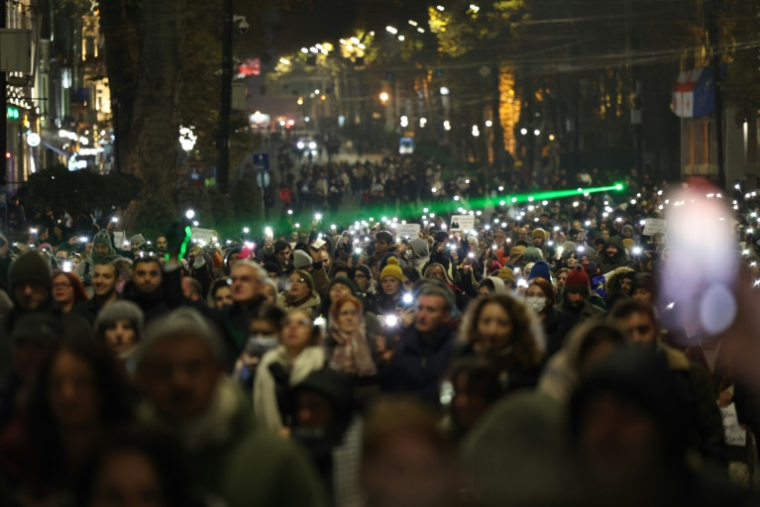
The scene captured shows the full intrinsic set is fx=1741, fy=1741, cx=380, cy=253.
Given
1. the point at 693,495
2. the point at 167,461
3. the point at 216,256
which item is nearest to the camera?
the point at 693,495

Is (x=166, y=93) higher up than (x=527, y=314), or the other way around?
(x=166, y=93)

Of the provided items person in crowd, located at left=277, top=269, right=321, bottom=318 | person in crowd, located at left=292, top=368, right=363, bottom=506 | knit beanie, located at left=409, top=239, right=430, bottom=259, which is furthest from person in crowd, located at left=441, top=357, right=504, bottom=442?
knit beanie, located at left=409, top=239, right=430, bottom=259

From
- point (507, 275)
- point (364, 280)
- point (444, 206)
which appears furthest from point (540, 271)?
point (444, 206)

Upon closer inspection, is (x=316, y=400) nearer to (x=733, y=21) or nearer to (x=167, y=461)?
(x=167, y=461)

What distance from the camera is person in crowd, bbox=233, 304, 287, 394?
861cm

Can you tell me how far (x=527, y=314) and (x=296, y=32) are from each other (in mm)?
47044

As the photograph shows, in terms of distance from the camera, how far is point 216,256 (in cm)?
2255

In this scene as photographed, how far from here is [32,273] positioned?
10656mm

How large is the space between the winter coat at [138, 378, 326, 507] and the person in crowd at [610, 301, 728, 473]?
309 cm

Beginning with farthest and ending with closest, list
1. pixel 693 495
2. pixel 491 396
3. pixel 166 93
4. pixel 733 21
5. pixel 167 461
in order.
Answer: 1. pixel 733 21
2. pixel 166 93
3. pixel 491 396
4. pixel 167 461
5. pixel 693 495

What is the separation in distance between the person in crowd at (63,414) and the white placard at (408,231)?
22.2 metres

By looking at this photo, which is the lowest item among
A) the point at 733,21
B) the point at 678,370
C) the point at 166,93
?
the point at 678,370

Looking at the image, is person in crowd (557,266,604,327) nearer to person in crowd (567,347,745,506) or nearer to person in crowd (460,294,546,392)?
person in crowd (460,294,546,392)

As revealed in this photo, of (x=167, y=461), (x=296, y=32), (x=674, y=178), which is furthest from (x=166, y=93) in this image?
(x=674, y=178)
